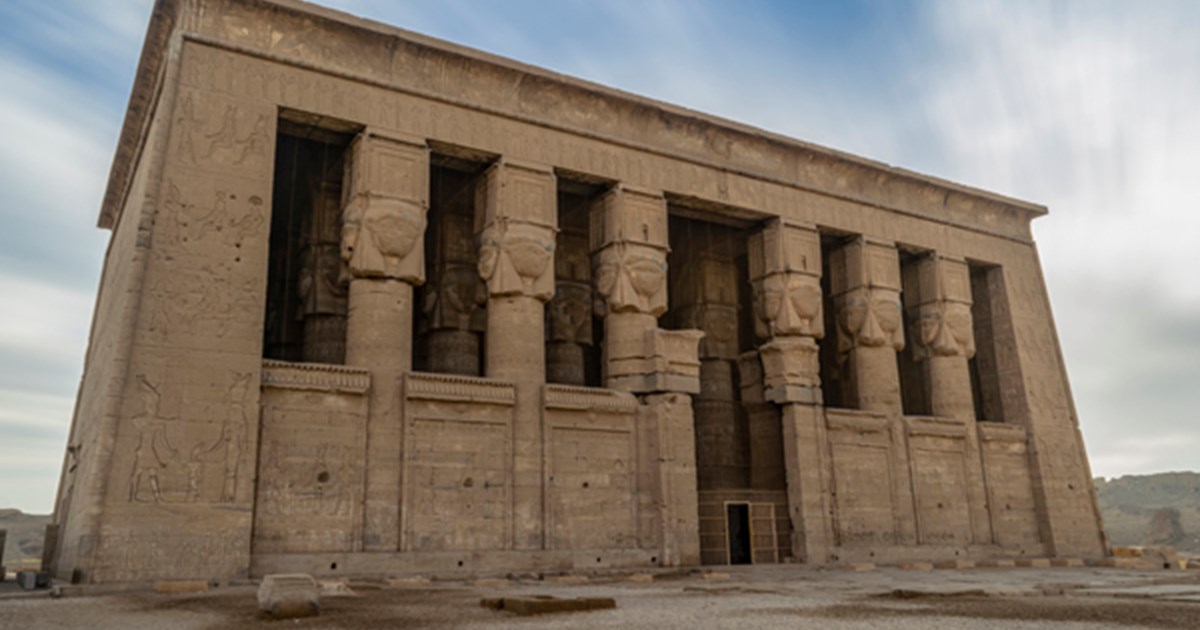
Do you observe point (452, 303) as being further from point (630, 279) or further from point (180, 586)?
point (180, 586)

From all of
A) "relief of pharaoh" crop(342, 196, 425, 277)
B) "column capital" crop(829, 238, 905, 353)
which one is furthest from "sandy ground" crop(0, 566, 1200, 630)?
"column capital" crop(829, 238, 905, 353)

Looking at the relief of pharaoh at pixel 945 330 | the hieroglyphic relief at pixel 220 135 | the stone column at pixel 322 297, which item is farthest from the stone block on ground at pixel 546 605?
the relief of pharaoh at pixel 945 330

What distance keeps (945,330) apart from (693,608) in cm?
1348

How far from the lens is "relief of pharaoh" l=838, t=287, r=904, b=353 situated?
59.0 ft

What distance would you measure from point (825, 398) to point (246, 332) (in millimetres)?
13928

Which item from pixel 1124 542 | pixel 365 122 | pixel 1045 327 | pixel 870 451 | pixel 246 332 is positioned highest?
pixel 365 122

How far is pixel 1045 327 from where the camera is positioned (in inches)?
822

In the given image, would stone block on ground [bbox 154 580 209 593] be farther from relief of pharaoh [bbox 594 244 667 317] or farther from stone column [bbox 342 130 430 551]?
relief of pharaoh [bbox 594 244 667 317]

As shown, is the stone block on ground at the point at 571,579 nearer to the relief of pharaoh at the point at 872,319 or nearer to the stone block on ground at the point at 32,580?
the stone block on ground at the point at 32,580

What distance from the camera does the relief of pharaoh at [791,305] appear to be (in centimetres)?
1709

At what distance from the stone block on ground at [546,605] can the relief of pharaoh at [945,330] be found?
13686 mm

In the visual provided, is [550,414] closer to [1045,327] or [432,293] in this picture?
[432,293]

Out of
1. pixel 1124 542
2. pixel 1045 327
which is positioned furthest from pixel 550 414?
pixel 1124 542

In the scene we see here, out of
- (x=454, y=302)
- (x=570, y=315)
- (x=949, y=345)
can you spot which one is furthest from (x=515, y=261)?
(x=949, y=345)
